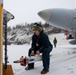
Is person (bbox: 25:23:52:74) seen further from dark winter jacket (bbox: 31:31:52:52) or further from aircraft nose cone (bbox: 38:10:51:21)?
aircraft nose cone (bbox: 38:10:51:21)

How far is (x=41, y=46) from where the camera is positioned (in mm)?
5793

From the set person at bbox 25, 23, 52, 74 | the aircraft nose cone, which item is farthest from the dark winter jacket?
the aircraft nose cone

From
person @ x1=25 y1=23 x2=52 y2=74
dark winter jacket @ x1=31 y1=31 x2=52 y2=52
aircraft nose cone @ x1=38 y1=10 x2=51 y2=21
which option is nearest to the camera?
person @ x1=25 y1=23 x2=52 y2=74

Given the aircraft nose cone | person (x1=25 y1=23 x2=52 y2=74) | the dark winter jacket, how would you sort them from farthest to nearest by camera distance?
1. the aircraft nose cone
2. the dark winter jacket
3. person (x1=25 y1=23 x2=52 y2=74)

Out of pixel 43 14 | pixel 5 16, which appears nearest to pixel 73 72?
pixel 5 16

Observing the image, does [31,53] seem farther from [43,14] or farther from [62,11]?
[62,11]

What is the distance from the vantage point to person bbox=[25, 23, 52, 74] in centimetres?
536

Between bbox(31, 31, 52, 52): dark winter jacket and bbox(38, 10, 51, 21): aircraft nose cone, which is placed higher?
bbox(38, 10, 51, 21): aircraft nose cone

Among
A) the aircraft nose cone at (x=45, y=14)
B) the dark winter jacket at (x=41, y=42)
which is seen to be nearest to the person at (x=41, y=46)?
the dark winter jacket at (x=41, y=42)

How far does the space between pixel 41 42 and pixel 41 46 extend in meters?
0.12

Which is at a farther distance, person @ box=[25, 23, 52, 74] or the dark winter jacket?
the dark winter jacket

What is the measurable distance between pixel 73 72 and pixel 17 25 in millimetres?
48929

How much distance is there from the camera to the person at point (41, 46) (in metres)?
5.36

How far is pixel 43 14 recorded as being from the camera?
9055mm
